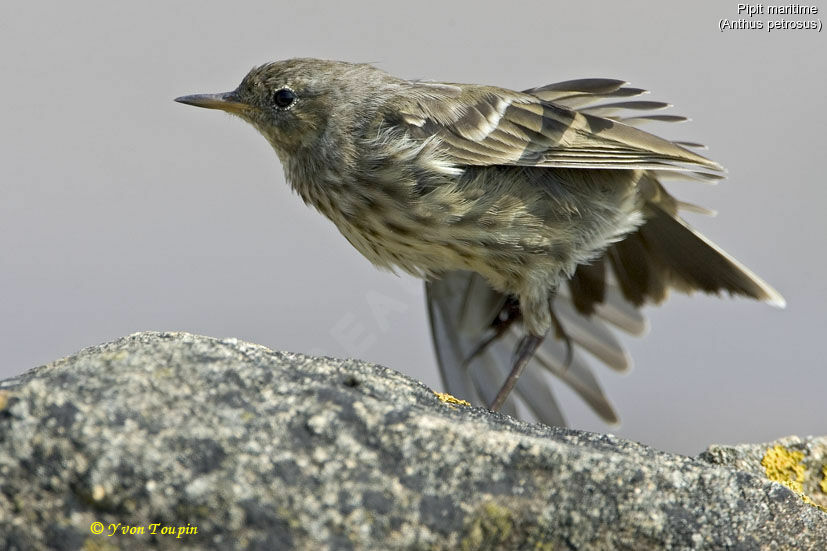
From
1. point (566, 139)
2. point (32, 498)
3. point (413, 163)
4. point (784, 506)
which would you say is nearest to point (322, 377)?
point (32, 498)

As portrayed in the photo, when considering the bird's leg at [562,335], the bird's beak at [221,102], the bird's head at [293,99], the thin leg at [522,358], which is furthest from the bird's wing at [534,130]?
the bird's leg at [562,335]

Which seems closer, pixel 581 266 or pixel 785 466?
pixel 785 466

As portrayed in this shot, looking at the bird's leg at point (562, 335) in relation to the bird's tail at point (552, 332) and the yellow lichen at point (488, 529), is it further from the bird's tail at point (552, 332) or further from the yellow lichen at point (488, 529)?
the yellow lichen at point (488, 529)

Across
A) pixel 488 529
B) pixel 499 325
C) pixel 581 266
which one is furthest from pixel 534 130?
pixel 488 529

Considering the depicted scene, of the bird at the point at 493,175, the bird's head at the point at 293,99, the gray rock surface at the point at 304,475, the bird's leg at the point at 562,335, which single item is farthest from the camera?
the bird's leg at the point at 562,335

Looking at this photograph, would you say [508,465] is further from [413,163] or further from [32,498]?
[413,163]

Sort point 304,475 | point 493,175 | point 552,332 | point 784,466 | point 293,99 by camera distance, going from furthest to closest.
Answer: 1. point 552,332
2. point 293,99
3. point 493,175
4. point 784,466
5. point 304,475

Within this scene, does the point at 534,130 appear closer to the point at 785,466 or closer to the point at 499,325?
the point at 499,325

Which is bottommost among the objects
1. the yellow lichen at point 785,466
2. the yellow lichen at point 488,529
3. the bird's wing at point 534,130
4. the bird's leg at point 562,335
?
the bird's leg at point 562,335
